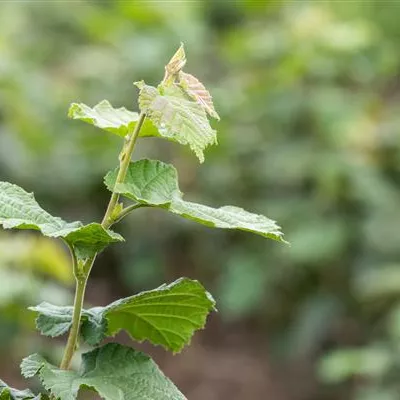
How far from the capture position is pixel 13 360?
12.6 ft

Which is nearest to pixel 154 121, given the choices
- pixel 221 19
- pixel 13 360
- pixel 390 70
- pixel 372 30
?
pixel 13 360

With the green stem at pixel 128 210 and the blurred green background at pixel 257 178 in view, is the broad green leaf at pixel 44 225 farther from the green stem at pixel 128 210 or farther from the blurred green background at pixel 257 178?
the blurred green background at pixel 257 178

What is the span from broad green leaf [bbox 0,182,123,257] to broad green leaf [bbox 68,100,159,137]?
0.09 metres

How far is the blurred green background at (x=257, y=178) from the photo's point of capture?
12.3 ft

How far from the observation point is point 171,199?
0.92 meters

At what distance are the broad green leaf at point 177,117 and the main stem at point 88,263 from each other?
0.02m

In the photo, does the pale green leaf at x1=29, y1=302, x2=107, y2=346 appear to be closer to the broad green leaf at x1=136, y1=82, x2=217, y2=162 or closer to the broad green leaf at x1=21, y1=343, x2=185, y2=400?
the broad green leaf at x1=21, y1=343, x2=185, y2=400

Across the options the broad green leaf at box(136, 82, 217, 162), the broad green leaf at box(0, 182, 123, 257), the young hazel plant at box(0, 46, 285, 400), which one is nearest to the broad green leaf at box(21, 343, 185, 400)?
the young hazel plant at box(0, 46, 285, 400)

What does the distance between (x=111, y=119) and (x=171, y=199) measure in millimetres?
117

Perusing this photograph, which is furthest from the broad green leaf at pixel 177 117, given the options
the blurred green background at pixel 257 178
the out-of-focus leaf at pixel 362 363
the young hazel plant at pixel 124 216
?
the blurred green background at pixel 257 178

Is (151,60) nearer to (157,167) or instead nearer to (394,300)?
(394,300)

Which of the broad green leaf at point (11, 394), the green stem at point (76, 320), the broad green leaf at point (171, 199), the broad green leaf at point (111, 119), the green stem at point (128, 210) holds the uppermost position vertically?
the broad green leaf at point (111, 119)

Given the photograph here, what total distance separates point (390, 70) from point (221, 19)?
4.66 ft

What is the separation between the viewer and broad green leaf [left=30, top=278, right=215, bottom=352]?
3.19 feet
